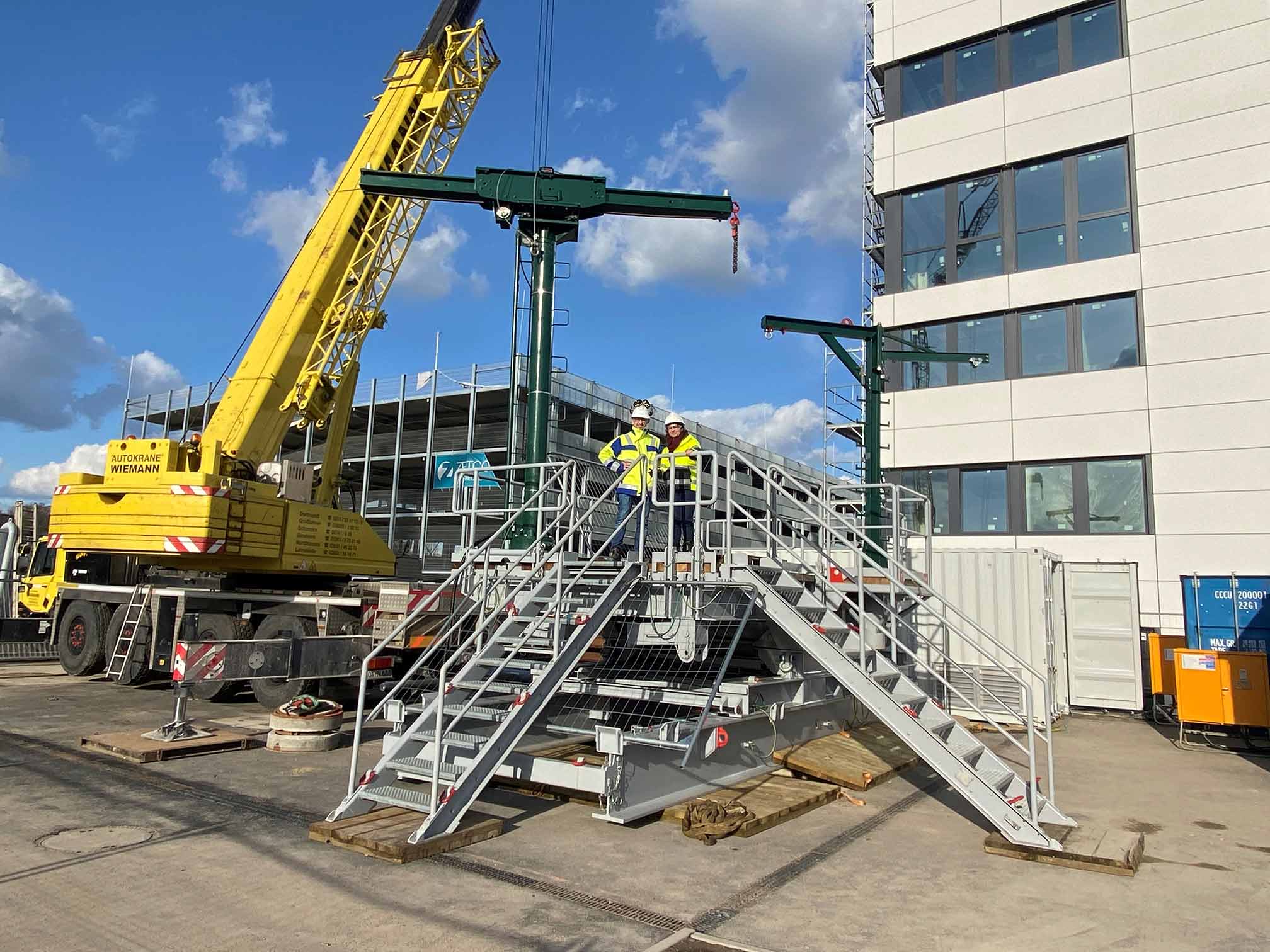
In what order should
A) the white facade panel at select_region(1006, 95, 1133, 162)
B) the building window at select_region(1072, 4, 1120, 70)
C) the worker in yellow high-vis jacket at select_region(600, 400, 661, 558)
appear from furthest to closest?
the building window at select_region(1072, 4, 1120, 70) < the white facade panel at select_region(1006, 95, 1133, 162) < the worker in yellow high-vis jacket at select_region(600, 400, 661, 558)

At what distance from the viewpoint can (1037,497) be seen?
18.2 m

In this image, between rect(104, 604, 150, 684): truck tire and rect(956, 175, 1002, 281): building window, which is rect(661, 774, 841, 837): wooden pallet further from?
rect(956, 175, 1002, 281): building window

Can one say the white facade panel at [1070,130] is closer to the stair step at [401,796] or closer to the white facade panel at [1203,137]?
the white facade panel at [1203,137]

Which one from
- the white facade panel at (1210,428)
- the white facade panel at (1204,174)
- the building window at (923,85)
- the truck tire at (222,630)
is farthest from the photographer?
the building window at (923,85)

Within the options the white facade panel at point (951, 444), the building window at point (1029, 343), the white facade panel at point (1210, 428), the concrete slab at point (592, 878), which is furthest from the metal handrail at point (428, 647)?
the white facade panel at point (1210, 428)

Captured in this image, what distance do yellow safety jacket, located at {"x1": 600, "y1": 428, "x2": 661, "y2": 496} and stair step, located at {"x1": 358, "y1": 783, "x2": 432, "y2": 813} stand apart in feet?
11.4

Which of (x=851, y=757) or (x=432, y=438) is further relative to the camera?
(x=432, y=438)

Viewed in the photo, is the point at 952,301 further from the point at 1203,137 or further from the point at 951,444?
the point at 1203,137

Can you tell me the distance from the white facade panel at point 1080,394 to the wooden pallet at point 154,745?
1594cm

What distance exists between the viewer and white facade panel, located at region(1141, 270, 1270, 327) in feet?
53.1

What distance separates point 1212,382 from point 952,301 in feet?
17.7

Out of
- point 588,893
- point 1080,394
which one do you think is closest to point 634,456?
point 588,893

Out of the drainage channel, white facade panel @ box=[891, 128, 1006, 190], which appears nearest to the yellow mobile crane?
the drainage channel

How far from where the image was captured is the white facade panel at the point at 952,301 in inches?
749
